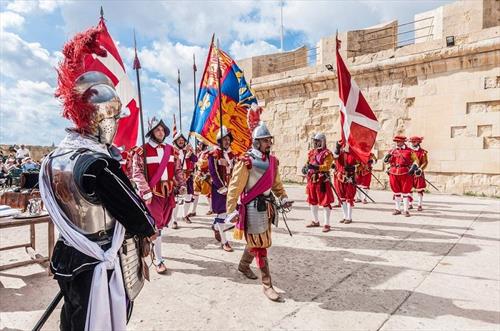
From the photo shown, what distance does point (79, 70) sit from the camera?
6.45 feet

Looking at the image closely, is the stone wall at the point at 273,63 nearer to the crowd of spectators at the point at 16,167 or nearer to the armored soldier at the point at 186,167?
the armored soldier at the point at 186,167

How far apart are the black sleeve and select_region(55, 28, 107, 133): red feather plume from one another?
1.03 ft

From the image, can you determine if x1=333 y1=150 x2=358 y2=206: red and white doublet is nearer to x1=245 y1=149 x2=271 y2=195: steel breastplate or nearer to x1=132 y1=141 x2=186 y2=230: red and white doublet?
x1=245 y1=149 x2=271 y2=195: steel breastplate

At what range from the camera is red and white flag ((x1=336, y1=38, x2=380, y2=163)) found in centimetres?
575

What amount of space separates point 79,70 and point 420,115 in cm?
1141

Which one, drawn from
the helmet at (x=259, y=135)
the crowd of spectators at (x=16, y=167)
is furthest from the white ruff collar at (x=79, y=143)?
the crowd of spectators at (x=16, y=167)

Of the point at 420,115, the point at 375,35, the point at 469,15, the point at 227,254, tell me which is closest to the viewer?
the point at 227,254

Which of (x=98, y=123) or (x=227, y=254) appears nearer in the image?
(x=98, y=123)

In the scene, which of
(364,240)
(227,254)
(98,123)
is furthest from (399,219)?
(98,123)

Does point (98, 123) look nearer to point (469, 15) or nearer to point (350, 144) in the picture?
point (350, 144)

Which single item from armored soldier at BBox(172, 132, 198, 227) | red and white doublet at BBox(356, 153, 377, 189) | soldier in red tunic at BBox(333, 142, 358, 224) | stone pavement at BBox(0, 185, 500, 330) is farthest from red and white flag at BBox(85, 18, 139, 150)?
red and white doublet at BBox(356, 153, 377, 189)

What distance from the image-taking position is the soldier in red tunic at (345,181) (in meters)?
7.18

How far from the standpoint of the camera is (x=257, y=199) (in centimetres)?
361

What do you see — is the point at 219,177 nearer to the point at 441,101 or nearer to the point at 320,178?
the point at 320,178
